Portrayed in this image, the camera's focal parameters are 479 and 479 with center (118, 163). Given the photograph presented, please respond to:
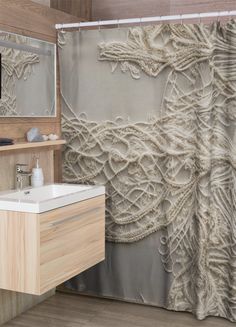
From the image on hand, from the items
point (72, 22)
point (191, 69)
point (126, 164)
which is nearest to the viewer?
point (191, 69)

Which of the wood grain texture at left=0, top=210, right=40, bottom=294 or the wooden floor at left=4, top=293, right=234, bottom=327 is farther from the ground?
the wood grain texture at left=0, top=210, right=40, bottom=294

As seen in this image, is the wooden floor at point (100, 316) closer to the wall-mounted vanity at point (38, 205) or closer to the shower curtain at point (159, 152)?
the shower curtain at point (159, 152)

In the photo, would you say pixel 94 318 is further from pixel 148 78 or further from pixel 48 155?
pixel 148 78

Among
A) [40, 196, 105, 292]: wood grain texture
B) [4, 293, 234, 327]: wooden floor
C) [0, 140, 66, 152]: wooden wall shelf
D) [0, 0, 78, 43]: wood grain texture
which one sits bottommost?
[4, 293, 234, 327]: wooden floor

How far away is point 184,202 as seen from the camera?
306 centimetres

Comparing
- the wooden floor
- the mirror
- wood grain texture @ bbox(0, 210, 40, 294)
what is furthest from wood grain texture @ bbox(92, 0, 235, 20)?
the wooden floor

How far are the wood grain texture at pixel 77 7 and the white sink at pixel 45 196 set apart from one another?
1.41 metres

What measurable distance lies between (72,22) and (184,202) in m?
1.54

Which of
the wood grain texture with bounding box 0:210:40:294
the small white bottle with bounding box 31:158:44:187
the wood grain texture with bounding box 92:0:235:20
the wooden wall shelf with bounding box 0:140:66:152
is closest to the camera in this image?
the wood grain texture with bounding box 0:210:40:294

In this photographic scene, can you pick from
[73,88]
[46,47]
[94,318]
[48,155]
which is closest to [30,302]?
[94,318]

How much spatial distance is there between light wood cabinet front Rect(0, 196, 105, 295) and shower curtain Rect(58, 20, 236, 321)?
0.51 meters

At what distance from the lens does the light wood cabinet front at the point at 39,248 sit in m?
2.51

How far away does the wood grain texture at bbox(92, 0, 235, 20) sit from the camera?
3.37 meters

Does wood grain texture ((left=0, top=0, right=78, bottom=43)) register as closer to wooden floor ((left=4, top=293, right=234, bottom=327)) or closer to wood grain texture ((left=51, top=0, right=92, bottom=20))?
wood grain texture ((left=51, top=0, right=92, bottom=20))
